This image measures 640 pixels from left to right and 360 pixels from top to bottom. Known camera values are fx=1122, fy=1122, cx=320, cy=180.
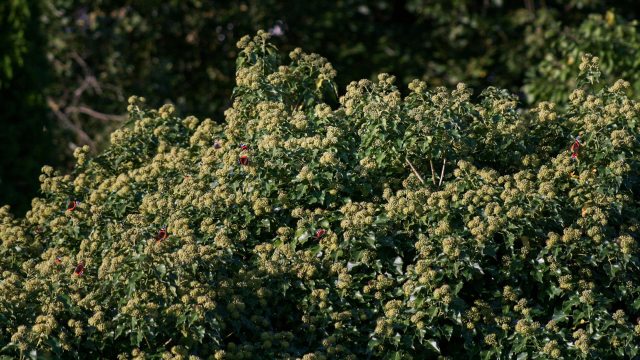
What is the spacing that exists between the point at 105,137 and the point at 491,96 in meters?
6.22

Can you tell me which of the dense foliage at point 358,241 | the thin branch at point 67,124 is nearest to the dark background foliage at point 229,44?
the thin branch at point 67,124

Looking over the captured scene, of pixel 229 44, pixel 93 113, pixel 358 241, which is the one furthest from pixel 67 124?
pixel 358 241

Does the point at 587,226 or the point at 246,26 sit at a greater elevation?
the point at 246,26

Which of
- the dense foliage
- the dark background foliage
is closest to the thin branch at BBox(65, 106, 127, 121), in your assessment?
the dark background foliage

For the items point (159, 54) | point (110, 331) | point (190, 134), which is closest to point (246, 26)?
point (159, 54)

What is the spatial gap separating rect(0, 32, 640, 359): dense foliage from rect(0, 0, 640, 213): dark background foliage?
537cm

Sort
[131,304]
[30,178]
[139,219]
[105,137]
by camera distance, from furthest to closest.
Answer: [105,137] < [30,178] < [139,219] < [131,304]

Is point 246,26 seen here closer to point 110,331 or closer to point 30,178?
point 30,178

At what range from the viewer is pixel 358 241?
381 cm

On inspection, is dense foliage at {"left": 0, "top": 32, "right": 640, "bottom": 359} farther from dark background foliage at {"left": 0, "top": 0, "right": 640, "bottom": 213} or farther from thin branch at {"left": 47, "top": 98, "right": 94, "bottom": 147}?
thin branch at {"left": 47, "top": 98, "right": 94, "bottom": 147}

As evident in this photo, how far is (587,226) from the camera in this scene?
152 inches

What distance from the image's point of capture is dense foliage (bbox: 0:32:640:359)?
3.50 metres

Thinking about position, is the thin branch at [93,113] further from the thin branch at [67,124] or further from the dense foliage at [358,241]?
the dense foliage at [358,241]

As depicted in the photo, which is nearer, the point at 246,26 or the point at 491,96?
the point at 491,96
